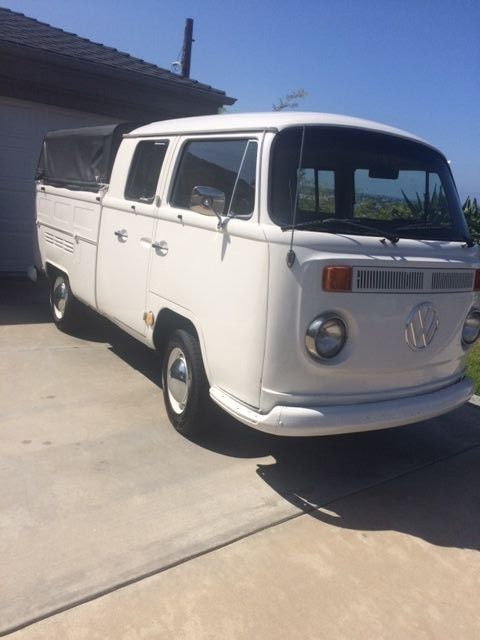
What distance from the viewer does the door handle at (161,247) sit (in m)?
4.20

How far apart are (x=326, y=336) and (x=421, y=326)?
68cm

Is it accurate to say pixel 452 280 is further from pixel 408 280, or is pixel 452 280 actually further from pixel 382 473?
pixel 382 473

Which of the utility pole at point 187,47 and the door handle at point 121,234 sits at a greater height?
the utility pole at point 187,47

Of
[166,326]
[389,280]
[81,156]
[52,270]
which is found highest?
[81,156]

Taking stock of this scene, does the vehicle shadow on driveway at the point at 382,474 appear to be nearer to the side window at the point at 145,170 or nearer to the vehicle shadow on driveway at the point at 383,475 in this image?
the vehicle shadow on driveway at the point at 383,475

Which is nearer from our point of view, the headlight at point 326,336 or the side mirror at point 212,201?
the headlight at point 326,336

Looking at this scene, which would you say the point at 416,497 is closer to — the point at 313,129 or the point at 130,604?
the point at 130,604

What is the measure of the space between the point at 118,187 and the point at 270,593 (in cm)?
357

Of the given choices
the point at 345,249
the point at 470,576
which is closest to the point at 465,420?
the point at 470,576

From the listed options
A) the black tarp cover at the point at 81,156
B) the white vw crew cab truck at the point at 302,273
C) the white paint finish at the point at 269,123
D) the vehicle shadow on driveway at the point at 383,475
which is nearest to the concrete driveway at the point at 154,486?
the vehicle shadow on driveway at the point at 383,475

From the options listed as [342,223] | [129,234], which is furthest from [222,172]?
[129,234]

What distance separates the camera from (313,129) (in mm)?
3471

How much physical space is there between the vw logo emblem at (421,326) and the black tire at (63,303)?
3.91 meters

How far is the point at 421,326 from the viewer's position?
349 cm
